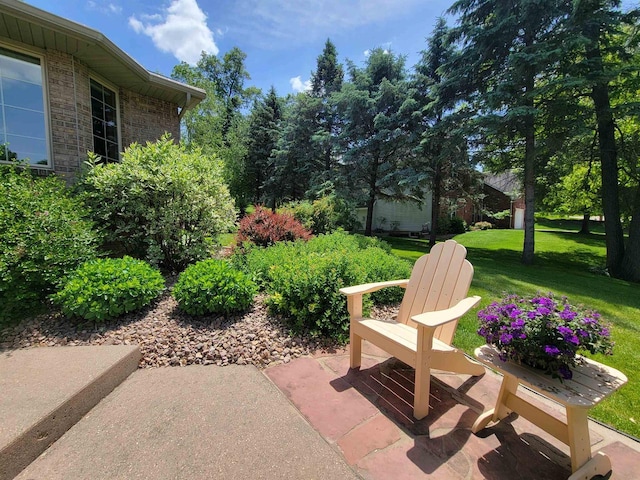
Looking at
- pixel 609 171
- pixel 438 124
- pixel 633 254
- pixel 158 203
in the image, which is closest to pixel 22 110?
pixel 158 203

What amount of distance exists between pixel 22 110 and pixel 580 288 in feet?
37.1

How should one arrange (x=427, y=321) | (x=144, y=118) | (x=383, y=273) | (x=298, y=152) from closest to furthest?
(x=427, y=321), (x=383, y=273), (x=144, y=118), (x=298, y=152)

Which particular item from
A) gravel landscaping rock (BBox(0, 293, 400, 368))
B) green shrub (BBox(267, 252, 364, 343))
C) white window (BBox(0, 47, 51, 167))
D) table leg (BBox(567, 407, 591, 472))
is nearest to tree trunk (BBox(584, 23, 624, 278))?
green shrub (BBox(267, 252, 364, 343))

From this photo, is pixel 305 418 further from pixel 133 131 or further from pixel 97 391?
pixel 133 131

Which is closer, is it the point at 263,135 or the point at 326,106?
the point at 326,106

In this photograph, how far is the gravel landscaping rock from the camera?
2746mm

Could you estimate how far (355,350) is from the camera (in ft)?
8.51

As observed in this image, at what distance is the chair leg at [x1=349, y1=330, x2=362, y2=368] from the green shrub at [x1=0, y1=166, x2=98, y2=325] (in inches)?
126

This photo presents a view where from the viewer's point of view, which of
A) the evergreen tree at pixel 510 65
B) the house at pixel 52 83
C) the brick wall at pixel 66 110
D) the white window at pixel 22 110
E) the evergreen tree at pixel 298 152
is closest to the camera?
the house at pixel 52 83

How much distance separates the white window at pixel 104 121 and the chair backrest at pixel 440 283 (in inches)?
264

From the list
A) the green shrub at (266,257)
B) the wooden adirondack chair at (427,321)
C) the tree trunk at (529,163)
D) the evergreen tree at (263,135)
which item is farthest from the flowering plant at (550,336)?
the evergreen tree at (263,135)

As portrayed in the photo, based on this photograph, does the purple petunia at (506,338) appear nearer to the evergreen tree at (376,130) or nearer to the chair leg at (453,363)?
the chair leg at (453,363)

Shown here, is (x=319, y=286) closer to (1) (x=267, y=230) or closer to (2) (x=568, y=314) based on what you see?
(2) (x=568, y=314)

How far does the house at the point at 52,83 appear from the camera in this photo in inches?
181
